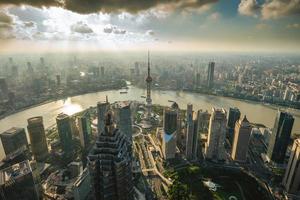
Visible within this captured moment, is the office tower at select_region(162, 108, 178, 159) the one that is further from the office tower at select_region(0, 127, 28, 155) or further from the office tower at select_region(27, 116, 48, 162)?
the office tower at select_region(0, 127, 28, 155)

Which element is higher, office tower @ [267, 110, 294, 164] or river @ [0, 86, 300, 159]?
office tower @ [267, 110, 294, 164]

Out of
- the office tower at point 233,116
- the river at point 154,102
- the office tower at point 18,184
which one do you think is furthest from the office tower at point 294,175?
the office tower at point 18,184

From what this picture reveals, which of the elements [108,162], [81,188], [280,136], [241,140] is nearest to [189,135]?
[241,140]

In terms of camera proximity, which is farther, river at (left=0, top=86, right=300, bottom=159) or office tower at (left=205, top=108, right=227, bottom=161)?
river at (left=0, top=86, right=300, bottom=159)

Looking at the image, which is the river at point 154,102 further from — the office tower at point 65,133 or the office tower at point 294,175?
the office tower at point 294,175

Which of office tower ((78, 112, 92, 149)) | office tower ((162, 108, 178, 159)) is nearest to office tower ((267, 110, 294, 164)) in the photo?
office tower ((162, 108, 178, 159))

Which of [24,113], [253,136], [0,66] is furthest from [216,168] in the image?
[0,66]
